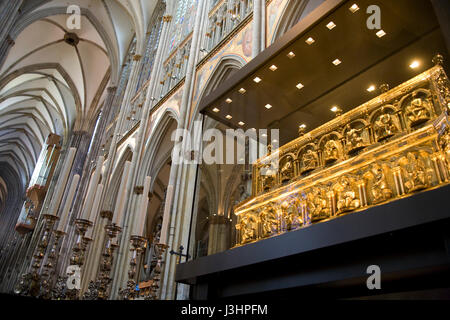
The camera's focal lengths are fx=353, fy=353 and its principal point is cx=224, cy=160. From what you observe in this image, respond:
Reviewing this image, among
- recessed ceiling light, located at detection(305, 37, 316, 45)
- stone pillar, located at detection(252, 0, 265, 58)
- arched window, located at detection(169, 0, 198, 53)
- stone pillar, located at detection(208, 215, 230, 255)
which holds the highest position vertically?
arched window, located at detection(169, 0, 198, 53)

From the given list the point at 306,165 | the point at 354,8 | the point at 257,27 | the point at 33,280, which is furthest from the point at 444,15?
the point at 257,27

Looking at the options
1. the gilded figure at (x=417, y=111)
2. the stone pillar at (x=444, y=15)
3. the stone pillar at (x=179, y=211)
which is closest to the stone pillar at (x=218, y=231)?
the stone pillar at (x=179, y=211)

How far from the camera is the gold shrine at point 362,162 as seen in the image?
2092mm

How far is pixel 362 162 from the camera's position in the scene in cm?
244

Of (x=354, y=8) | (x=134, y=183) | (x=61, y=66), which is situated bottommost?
(x=354, y=8)

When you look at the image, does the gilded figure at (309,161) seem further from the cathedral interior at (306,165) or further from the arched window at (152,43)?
the arched window at (152,43)

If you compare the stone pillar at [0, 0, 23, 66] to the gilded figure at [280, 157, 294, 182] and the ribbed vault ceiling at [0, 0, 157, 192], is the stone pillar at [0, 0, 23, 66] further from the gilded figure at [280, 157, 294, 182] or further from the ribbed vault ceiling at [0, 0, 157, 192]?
the gilded figure at [280, 157, 294, 182]

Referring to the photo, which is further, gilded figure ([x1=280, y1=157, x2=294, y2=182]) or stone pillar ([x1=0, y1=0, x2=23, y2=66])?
stone pillar ([x1=0, y1=0, x2=23, y2=66])

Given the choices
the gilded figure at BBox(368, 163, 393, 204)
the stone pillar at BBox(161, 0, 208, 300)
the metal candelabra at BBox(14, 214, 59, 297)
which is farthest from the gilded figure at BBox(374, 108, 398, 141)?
the stone pillar at BBox(161, 0, 208, 300)

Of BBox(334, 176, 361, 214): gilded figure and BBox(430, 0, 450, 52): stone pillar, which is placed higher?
BBox(430, 0, 450, 52): stone pillar

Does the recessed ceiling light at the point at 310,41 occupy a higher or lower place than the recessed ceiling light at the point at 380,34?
lower

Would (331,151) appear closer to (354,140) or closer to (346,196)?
(354,140)

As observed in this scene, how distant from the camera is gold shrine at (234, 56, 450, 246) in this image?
209 centimetres

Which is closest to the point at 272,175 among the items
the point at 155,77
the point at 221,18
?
the point at 221,18
